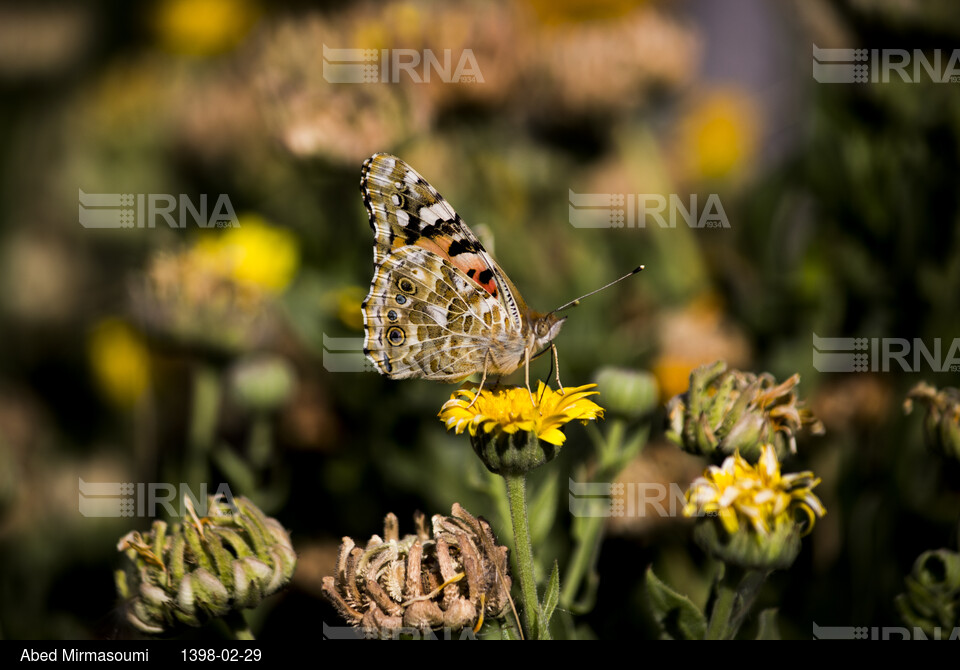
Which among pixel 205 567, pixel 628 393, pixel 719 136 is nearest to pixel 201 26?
pixel 719 136

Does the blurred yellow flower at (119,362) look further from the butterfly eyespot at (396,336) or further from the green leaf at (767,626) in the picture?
the green leaf at (767,626)

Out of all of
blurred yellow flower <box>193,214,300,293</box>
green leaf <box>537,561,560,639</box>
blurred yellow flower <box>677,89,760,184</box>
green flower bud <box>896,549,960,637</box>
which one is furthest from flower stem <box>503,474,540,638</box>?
blurred yellow flower <box>677,89,760,184</box>

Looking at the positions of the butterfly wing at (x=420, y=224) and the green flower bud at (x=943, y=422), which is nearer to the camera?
the green flower bud at (x=943, y=422)

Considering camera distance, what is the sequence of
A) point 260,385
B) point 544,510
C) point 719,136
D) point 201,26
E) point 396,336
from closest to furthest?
point 544,510, point 396,336, point 260,385, point 719,136, point 201,26

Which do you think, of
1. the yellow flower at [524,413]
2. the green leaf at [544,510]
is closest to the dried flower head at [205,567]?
the yellow flower at [524,413]

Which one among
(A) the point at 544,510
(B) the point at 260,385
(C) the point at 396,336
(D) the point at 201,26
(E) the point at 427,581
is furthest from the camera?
(D) the point at 201,26

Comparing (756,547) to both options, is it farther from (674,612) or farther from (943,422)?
(943,422)
